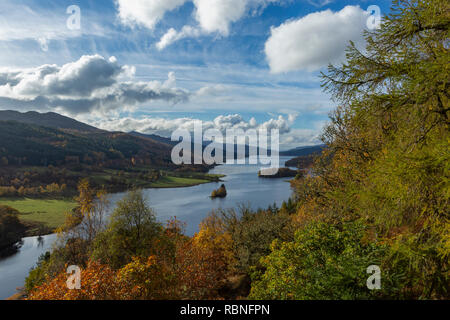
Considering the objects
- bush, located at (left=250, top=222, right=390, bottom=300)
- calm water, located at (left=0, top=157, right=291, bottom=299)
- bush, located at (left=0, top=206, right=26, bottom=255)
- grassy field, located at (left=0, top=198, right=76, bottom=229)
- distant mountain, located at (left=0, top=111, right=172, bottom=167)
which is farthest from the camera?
distant mountain, located at (left=0, top=111, right=172, bottom=167)

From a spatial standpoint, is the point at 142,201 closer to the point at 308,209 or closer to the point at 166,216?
the point at 308,209

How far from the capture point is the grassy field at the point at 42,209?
58.0 meters

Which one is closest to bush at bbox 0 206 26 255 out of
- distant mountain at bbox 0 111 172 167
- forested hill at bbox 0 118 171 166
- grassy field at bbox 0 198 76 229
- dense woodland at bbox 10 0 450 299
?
grassy field at bbox 0 198 76 229

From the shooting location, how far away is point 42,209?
220 ft

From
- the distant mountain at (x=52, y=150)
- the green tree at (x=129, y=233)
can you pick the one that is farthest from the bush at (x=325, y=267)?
the distant mountain at (x=52, y=150)

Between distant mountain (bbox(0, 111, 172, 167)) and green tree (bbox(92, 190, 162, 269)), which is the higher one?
distant mountain (bbox(0, 111, 172, 167))

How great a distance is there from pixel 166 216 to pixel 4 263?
2943 centimetres

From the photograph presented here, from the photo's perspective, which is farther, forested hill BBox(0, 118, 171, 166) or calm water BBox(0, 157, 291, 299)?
forested hill BBox(0, 118, 171, 166)

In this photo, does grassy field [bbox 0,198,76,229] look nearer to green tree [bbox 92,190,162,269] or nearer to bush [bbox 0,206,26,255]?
bush [bbox 0,206,26,255]

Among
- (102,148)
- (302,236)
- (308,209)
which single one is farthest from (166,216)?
(102,148)

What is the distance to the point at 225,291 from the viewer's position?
Answer: 1686cm

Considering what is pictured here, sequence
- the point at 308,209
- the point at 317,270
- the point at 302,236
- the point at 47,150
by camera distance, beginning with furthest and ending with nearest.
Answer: the point at 47,150
the point at 308,209
the point at 302,236
the point at 317,270

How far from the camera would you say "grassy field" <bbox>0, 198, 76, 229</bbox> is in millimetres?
58031
